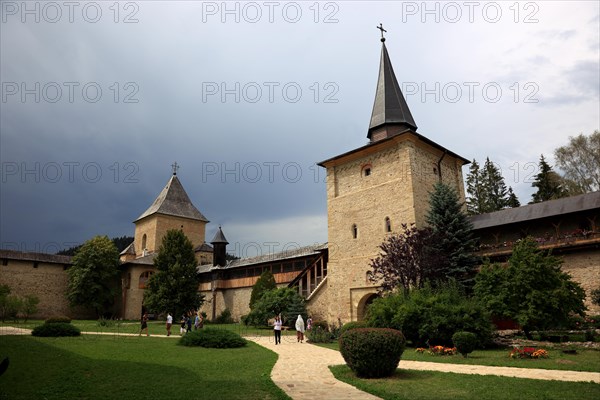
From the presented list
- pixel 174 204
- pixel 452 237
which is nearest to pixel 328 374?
pixel 452 237

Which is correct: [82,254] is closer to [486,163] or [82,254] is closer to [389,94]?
[389,94]

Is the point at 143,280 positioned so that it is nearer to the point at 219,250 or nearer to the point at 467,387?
the point at 219,250

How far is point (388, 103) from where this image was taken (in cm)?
2727

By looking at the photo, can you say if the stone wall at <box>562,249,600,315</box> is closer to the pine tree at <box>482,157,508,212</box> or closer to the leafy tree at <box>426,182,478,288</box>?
the leafy tree at <box>426,182,478,288</box>

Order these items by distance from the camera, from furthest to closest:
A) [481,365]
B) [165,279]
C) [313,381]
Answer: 1. [165,279]
2. [481,365]
3. [313,381]

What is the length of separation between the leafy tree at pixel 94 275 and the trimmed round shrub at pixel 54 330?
68.1 feet

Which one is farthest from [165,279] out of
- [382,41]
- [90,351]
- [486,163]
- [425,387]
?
[486,163]

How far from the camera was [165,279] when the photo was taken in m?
31.9

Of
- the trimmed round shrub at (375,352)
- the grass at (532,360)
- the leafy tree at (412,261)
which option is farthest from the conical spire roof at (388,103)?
the trimmed round shrub at (375,352)

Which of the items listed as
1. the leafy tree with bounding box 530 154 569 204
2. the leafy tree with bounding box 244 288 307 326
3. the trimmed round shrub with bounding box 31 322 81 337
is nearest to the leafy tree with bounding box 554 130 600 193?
the leafy tree with bounding box 530 154 569 204

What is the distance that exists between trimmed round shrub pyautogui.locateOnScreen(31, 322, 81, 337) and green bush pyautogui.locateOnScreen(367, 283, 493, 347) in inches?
477

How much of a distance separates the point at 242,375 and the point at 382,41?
86.6ft

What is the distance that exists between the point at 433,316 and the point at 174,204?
130 feet

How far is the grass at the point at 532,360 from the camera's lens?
1062 centimetres
